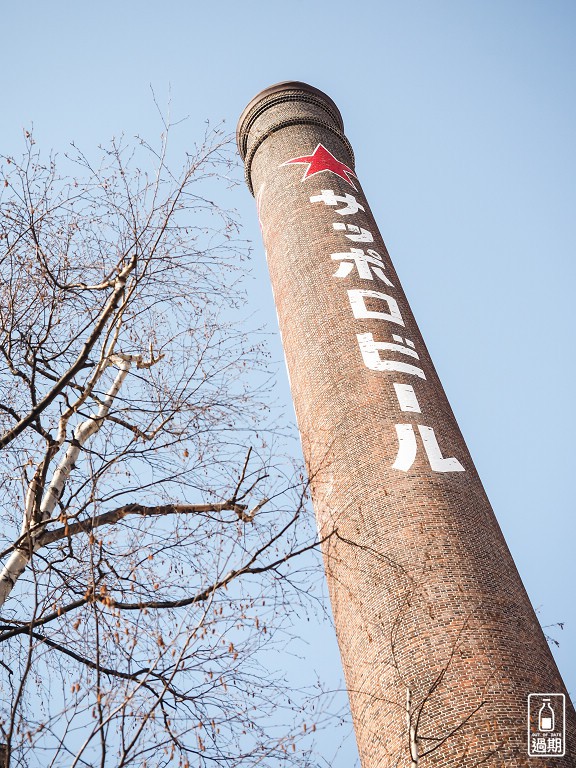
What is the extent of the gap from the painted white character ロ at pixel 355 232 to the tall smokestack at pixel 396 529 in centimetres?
4

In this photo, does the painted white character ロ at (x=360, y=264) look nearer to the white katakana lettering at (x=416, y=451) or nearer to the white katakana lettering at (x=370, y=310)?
the white katakana lettering at (x=370, y=310)

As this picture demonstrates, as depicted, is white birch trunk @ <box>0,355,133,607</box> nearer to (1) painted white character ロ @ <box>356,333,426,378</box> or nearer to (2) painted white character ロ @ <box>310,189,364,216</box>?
(1) painted white character ロ @ <box>356,333,426,378</box>

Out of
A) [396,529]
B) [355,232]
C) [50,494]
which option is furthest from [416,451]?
[50,494]

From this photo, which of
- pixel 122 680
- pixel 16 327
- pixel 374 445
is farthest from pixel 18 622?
pixel 374 445

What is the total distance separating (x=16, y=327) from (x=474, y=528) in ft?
21.2

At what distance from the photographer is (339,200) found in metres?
15.3

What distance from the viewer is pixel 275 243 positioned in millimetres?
15281

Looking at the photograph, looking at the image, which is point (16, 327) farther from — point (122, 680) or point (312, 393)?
point (312, 393)

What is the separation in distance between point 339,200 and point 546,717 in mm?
10734

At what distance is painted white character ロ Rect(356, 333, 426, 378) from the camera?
11688 mm

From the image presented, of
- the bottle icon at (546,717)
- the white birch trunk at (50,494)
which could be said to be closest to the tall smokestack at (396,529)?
the bottle icon at (546,717)

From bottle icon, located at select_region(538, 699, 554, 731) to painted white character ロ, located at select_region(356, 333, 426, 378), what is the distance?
5390mm

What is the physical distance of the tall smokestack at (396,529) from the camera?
7.74 meters

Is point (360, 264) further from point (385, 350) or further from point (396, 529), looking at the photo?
point (396, 529)
